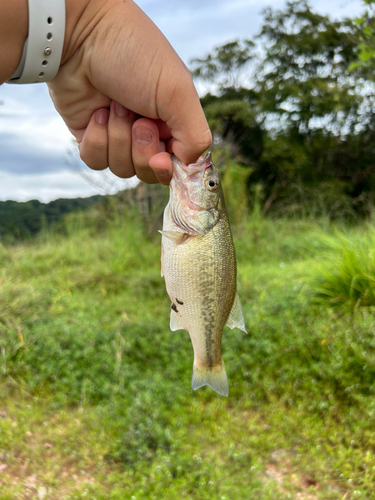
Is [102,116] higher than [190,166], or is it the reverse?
[102,116]

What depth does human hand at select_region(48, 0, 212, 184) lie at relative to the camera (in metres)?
1.48

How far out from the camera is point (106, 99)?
1828 mm

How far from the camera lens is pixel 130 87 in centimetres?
155

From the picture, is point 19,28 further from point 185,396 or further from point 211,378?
point 185,396

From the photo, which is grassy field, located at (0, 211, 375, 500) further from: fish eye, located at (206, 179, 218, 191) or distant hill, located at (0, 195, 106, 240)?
distant hill, located at (0, 195, 106, 240)

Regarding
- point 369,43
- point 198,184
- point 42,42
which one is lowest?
point 198,184

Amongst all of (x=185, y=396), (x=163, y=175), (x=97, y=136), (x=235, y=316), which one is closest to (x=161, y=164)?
(x=163, y=175)

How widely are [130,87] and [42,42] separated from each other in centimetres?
32

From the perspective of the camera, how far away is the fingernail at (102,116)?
1.81 meters

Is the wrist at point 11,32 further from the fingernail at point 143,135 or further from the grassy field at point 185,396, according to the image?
the grassy field at point 185,396

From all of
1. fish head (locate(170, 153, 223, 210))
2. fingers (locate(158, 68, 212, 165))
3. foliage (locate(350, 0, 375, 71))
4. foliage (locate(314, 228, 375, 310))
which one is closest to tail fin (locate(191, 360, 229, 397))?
fish head (locate(170, 153, 223, 210))

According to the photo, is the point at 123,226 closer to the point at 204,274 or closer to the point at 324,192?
the point at 204,274

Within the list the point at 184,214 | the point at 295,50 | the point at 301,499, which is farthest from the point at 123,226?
the point at 295,50

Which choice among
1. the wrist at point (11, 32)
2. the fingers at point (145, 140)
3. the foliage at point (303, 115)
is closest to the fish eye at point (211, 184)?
the fingers at point (145, 140)
